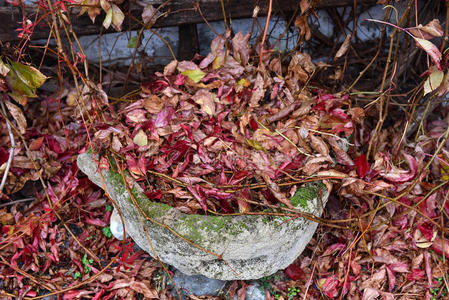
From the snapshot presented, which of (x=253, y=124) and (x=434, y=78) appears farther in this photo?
→ (x=253, y=124)

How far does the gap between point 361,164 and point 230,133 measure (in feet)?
1.96

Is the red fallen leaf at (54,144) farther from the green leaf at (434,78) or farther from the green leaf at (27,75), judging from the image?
the green leaf at (434,78)

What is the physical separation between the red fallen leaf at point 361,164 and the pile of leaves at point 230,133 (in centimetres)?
4

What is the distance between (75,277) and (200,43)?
5.28ft

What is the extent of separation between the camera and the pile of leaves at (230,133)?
157 centimetres

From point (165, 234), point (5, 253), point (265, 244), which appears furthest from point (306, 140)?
point (5, 253)

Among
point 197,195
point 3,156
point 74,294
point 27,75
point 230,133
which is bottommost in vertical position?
point 74,294

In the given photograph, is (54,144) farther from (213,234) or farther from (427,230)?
(427,230)

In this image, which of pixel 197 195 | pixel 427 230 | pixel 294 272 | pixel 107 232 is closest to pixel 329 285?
pixel 294 272

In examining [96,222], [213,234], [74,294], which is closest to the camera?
[213,234]

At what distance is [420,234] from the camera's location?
195 cm

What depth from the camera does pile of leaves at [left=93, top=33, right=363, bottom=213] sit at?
5.16ft

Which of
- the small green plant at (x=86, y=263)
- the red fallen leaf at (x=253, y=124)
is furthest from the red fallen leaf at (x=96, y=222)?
the red fallen leaf at (x=253, y=124)

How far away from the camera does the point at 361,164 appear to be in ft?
5.47
